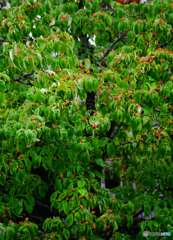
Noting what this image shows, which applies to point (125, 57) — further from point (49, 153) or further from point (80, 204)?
point (80, 204)

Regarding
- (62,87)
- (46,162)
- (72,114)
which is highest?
(62,87)

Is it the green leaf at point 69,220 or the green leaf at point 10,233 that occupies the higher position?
the green leaf at point 69,220

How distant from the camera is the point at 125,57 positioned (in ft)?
16.0

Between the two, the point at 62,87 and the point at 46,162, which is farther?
the point at 46,162

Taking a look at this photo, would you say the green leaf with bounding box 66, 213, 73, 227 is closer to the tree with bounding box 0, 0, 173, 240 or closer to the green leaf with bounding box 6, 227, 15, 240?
the tree with bounding box 0, 0, 173, 240

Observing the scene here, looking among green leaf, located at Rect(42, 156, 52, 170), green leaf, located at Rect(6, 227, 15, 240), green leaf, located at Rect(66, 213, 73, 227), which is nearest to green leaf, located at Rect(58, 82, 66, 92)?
green leaf, located at Rect(42, 156, 52, 170)

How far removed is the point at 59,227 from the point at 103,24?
3.97m

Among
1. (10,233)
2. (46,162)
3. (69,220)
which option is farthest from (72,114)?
(10,233)

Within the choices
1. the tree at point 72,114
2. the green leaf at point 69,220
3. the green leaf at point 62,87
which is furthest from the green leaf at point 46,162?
the green leaf at point 62,87

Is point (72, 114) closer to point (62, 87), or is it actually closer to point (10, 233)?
point (62, 87)

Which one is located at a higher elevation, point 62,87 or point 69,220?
point 62,87

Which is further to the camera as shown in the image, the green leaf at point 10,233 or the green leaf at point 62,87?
the green leaf at point 10,233

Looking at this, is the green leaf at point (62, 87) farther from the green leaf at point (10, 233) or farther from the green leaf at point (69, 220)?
the green leaf at point (10, 233)

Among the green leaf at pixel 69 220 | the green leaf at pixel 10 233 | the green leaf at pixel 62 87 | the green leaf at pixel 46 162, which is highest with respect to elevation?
the green leaf at pixel 62 87
